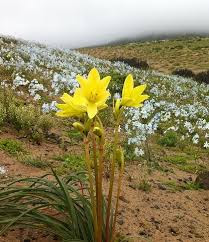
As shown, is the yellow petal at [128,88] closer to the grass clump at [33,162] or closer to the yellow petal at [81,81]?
the yellow petal at [81,81]

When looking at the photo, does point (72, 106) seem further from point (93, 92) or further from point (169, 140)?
point (169, 140)

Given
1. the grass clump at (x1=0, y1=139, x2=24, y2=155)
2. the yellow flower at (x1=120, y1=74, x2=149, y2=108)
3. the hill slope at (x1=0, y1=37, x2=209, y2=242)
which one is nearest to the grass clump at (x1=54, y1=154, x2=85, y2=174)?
the hill slope at (x1=0, y1=37, x2=209, y2=242)

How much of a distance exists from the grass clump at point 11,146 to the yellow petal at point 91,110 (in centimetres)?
359

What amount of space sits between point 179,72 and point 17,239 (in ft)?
83.6

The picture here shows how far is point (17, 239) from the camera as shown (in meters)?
3.96

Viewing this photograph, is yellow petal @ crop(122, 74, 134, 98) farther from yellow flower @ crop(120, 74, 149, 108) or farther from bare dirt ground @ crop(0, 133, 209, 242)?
bare dirt ground @ crop(0, 133, 209, 242)

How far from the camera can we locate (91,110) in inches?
118

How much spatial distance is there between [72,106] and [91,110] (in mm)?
127

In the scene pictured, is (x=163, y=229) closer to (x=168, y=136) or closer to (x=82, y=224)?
(x=82, y=224)

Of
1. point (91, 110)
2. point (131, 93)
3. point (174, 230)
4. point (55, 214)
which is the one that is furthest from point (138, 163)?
point (91, 110)

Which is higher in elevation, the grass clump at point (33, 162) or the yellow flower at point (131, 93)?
the yellow flower at point (131, 93)

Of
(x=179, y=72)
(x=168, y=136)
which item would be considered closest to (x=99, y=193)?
(x=168, y=136)

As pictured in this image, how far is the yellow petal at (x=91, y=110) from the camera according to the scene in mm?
2944

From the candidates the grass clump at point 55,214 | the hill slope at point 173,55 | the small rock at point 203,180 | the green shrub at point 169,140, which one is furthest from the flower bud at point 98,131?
the hill slope at point 173,55
